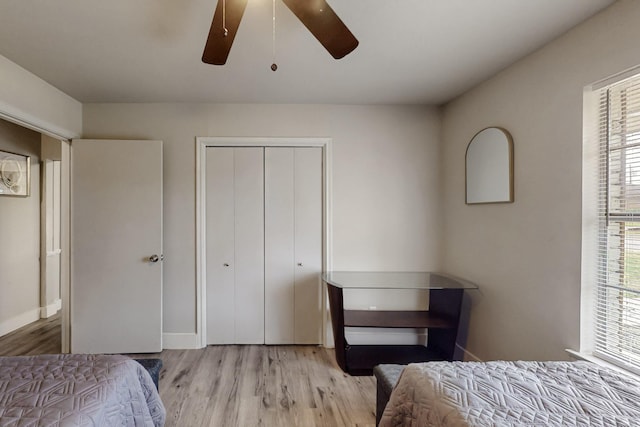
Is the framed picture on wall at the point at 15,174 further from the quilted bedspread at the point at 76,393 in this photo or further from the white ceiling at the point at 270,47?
the quilted bedspread at the point at 76,393

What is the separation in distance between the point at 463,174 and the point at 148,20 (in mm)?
2544

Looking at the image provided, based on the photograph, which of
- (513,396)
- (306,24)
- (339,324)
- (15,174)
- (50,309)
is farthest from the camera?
(50,309)

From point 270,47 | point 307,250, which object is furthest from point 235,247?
point 270,47

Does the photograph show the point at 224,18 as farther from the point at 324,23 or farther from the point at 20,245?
the point at 20,245

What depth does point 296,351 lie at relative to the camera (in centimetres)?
286

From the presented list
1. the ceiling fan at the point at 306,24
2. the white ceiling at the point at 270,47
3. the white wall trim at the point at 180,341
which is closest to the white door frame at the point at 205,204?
the white wall trim at the point at 180,341

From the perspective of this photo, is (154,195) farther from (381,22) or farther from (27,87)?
(381,22)

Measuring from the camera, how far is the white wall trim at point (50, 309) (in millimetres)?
3676

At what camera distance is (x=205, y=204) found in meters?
2.92

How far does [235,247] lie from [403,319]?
1.69 meters

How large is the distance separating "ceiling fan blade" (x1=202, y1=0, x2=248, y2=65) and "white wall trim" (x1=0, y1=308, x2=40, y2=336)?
151 inches

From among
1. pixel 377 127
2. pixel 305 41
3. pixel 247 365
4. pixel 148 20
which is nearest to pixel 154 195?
pixel 148 20

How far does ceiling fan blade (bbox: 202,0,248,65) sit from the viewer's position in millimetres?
1196

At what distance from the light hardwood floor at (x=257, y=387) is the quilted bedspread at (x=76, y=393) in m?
0.59
